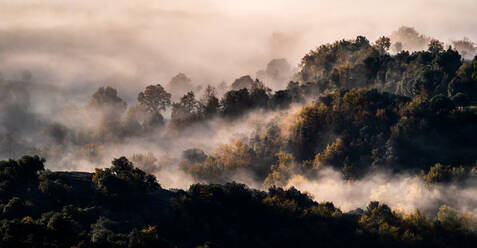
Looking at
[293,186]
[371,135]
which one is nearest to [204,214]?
[293,186]

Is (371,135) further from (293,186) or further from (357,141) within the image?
(293,186)

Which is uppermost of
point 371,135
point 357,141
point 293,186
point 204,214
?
point 371,135

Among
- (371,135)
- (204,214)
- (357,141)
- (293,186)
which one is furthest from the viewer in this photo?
(357,141)

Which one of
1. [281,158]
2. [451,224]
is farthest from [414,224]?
[281,158]

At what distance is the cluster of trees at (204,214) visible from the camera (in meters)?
104

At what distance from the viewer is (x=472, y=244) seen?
123500 mm

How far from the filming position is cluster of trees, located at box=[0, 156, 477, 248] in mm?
103562

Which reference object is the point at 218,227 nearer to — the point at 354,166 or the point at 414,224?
the point at 414,224

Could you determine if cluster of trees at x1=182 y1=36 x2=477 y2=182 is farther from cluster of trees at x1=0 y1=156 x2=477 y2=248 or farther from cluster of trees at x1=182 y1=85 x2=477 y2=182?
cluster of trees at x1=0 y1=156 x2=477 y2=248

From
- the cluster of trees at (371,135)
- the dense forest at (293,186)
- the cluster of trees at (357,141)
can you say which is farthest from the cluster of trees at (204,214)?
the cluster of trees at (371,135)

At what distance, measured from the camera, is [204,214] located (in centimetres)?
11306

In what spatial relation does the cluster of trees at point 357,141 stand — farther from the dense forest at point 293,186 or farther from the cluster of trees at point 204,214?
the cluster of trees at point 204,214

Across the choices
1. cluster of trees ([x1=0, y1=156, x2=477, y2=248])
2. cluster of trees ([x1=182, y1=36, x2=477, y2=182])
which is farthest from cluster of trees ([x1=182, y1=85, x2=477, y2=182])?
cluster of trees ([x1=0, y1=156, x2=477, y2=248])

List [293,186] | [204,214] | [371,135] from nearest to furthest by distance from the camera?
[204,214] < [293,186] < [371,135]
